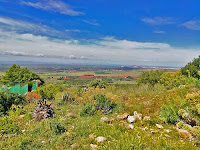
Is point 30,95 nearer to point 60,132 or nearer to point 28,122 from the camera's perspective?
point 28,122

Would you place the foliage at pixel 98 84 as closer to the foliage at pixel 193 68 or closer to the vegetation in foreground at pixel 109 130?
the vegetation in foreground at pixel 109 130

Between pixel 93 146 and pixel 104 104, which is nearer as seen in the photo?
pixel 93 146

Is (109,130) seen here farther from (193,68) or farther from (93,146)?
(193,68)

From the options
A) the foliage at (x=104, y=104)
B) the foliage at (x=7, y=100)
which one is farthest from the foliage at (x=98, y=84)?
the foliage at (x=7, y=100)

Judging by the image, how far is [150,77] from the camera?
19.0 meters

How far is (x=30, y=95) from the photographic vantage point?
28.1ft

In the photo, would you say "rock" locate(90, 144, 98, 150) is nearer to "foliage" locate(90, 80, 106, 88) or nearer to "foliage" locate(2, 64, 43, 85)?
"foliage" locate(90, 80, 106, 88)

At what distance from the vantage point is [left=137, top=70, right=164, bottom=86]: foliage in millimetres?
18642

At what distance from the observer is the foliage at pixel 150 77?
18642 millimetres

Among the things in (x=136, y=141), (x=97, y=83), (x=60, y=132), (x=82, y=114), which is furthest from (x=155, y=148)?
(x=97, y=83)

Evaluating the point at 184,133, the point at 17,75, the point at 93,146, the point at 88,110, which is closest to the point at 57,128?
the point at 93,146

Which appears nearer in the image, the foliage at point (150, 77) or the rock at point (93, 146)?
the rock at point (93, 146)

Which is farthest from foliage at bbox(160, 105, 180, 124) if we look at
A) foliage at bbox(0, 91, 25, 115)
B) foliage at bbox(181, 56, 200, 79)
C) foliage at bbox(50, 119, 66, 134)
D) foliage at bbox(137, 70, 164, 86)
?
foliage at bbox(181, 56, 200, 79)

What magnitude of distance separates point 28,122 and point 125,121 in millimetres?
3818
